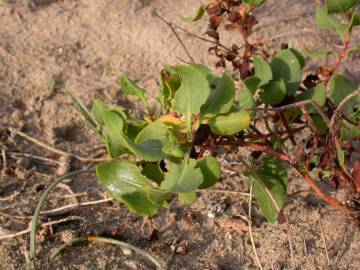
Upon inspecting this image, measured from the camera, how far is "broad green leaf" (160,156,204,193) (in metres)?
1.16

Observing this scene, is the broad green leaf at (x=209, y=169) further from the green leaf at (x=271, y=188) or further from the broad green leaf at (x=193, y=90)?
the green leaf at (x=271, y=188)

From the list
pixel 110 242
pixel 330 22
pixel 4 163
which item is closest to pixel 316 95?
pixel 330 22

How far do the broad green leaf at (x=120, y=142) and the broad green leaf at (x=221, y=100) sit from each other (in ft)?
0.42

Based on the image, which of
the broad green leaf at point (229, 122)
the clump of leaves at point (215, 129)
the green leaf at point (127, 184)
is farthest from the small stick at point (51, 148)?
the broad green leaf at point (229, 122)

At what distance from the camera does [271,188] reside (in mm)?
1609

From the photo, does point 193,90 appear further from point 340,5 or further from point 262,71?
point 340,5

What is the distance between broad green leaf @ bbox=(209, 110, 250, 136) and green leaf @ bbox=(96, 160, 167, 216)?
0.19m

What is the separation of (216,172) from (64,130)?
1036 mm

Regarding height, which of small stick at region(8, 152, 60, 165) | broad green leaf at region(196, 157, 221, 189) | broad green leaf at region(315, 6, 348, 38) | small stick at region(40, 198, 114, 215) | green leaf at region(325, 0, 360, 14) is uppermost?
green leaf at region(325, 0, 360, 14)

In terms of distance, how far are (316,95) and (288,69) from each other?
10 centimetres

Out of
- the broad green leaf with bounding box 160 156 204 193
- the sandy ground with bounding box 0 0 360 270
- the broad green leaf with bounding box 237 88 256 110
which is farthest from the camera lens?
the sandy ground with bounding box 0 0 360 270

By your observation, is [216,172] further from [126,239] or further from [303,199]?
[303,199]

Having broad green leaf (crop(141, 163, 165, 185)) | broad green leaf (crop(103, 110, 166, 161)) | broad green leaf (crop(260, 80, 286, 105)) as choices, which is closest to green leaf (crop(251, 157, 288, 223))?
broad green leaf (crop(260, 80, 286, 105))

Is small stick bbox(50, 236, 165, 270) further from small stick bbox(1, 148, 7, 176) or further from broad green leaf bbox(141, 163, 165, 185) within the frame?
small stick bbox(1, 148, 7, 176)
